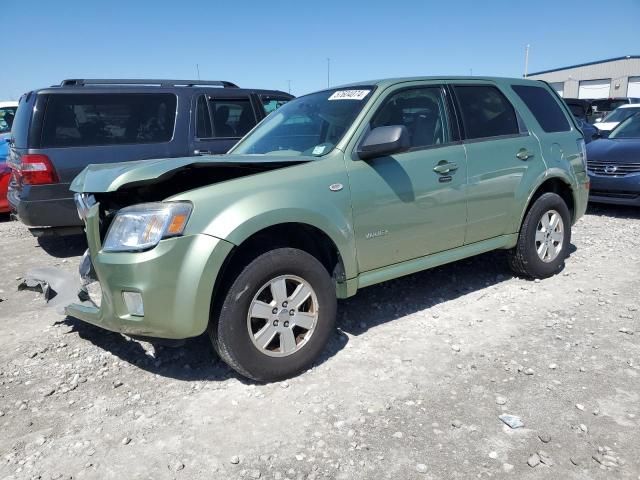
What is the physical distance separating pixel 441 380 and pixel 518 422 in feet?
1.79

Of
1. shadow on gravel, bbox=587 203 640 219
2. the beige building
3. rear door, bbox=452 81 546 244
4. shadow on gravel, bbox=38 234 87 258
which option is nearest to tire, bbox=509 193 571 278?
rear door, bbox=452 81 546 244

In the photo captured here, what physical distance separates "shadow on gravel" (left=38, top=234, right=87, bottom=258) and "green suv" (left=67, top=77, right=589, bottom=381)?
3.24 metres

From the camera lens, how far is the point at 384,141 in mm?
3248

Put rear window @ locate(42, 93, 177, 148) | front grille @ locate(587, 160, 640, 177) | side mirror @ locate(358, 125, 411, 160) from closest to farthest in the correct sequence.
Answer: side mirror @ locate(358, 125, 411, 160) < rear window @ locate(42, 93, 177, 148) < front grille @ locate(587, 160, 640, 177)

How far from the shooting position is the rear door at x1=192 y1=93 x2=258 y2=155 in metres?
6.44

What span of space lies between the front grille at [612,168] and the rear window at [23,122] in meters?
7.82

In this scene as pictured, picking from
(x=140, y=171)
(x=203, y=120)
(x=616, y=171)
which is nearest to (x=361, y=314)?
(x=140, y=171)

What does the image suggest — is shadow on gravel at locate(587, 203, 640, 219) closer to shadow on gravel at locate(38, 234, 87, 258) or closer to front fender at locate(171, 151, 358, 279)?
front fender at locate(171, 151, 358, 279)

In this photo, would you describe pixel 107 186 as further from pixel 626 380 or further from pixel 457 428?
pixel 626 380

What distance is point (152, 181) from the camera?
279 cm

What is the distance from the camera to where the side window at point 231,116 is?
21.8 feet

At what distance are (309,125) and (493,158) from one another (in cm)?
155

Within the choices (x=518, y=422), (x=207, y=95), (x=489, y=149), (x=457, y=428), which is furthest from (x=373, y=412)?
(x=207, y=95)

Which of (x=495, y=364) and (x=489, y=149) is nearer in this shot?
(x=495, y=364)
